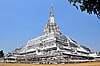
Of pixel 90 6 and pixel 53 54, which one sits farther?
pixel 53 54

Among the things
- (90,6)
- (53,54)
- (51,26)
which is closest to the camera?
(90,6)

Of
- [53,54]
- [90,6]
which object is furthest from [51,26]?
[90,6]

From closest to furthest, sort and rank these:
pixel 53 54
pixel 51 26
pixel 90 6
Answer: pixel 90 6, pixel 53 54, pixel 51 26

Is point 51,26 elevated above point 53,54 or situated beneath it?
elevated above

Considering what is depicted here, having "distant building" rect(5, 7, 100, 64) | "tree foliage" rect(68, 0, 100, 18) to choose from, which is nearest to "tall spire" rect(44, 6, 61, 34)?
Answer: "distant building" rect(5, 7, 100, 64)

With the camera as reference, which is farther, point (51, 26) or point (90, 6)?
point (51, 26)

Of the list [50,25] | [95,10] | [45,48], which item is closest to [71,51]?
[45,48]

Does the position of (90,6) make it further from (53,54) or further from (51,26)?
(51,26)

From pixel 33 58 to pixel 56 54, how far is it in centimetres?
679

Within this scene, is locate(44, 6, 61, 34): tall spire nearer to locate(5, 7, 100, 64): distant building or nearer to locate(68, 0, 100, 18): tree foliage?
locate(5, 7, 100, 64): distant building

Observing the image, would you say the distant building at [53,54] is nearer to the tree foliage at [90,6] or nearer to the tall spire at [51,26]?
the tall spire at [51,26]

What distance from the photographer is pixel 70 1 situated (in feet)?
60.1

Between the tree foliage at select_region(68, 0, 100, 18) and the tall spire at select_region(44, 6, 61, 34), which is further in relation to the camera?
the tall spire at select_region(44, 6, 61, 34)

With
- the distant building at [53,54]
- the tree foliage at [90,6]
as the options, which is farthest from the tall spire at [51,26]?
the tree foliage at [90,6]
